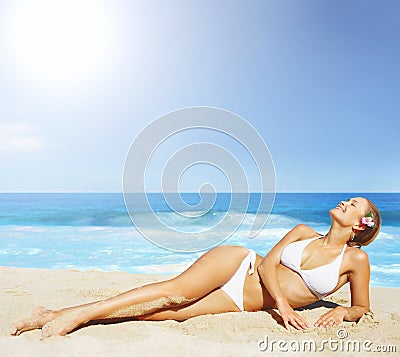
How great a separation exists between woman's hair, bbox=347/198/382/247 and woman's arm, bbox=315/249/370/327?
0.40 feet

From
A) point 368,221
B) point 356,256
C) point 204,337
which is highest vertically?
point 368,221

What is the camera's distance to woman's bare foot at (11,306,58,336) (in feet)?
8.37

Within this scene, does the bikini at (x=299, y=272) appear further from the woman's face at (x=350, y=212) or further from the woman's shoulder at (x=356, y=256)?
the woman's face at (x=350, y=212)

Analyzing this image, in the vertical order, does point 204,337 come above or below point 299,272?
below

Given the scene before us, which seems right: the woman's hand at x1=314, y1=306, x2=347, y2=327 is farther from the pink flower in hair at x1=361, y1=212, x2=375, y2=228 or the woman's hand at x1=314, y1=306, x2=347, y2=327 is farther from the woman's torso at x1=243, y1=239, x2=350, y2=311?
the pink flower in hair at x1=361, y1=212, x2=375, y2=228

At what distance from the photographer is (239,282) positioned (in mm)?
3006

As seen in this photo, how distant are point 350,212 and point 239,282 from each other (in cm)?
95

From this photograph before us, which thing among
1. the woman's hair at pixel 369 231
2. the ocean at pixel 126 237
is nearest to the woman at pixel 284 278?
the woman's hair at pixel 369 231

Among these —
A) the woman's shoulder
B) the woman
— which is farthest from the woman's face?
the woman's shoulder

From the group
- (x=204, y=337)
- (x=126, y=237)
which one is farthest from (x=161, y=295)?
(x=126, y=237)

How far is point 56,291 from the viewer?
4.12 m

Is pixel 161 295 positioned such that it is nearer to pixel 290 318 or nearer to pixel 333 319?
pixel 290 318

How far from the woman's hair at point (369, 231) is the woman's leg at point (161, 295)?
32.5 inches

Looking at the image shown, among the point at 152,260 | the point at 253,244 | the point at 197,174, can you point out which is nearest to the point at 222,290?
the point at 152,260
